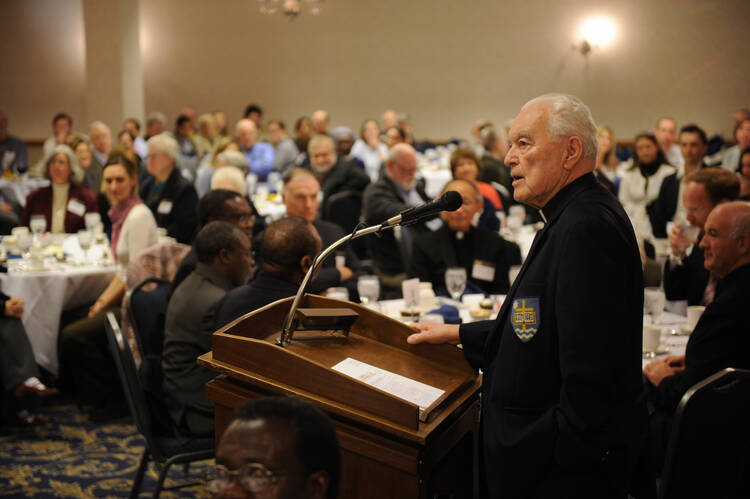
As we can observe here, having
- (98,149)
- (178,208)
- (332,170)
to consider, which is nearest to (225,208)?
(178,208)

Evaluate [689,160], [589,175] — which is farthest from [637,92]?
[589,175]

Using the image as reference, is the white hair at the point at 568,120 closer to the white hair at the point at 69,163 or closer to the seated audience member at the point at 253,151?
the white hair at the point at 69,163

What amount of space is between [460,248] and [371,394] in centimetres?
289

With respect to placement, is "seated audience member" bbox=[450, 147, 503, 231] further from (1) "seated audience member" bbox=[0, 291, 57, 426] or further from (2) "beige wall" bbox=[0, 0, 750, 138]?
(2) "beige wall" bbox=[0, 0, 750, 138]

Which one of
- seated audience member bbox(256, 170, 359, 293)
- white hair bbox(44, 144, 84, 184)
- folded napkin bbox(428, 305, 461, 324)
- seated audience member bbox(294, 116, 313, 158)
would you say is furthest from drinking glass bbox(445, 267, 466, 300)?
seated audience member bbox(294, 116, 313, 158)

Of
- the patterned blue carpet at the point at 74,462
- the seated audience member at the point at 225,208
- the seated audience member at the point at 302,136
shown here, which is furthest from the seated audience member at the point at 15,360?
the seated audience member at the point at 302,136

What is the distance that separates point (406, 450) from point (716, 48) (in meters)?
13.3

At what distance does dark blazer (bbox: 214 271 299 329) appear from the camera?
2602mm

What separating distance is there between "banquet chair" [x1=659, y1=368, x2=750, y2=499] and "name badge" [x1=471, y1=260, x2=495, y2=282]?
80.1 inches

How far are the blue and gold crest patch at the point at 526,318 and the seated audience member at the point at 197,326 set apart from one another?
1.63 metres

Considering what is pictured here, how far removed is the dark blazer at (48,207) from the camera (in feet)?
19.9

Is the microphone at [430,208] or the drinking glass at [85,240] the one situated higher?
the microphone at [430,208]

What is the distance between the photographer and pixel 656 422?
284 cm

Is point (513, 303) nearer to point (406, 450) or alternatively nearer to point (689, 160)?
point (406, 450)
